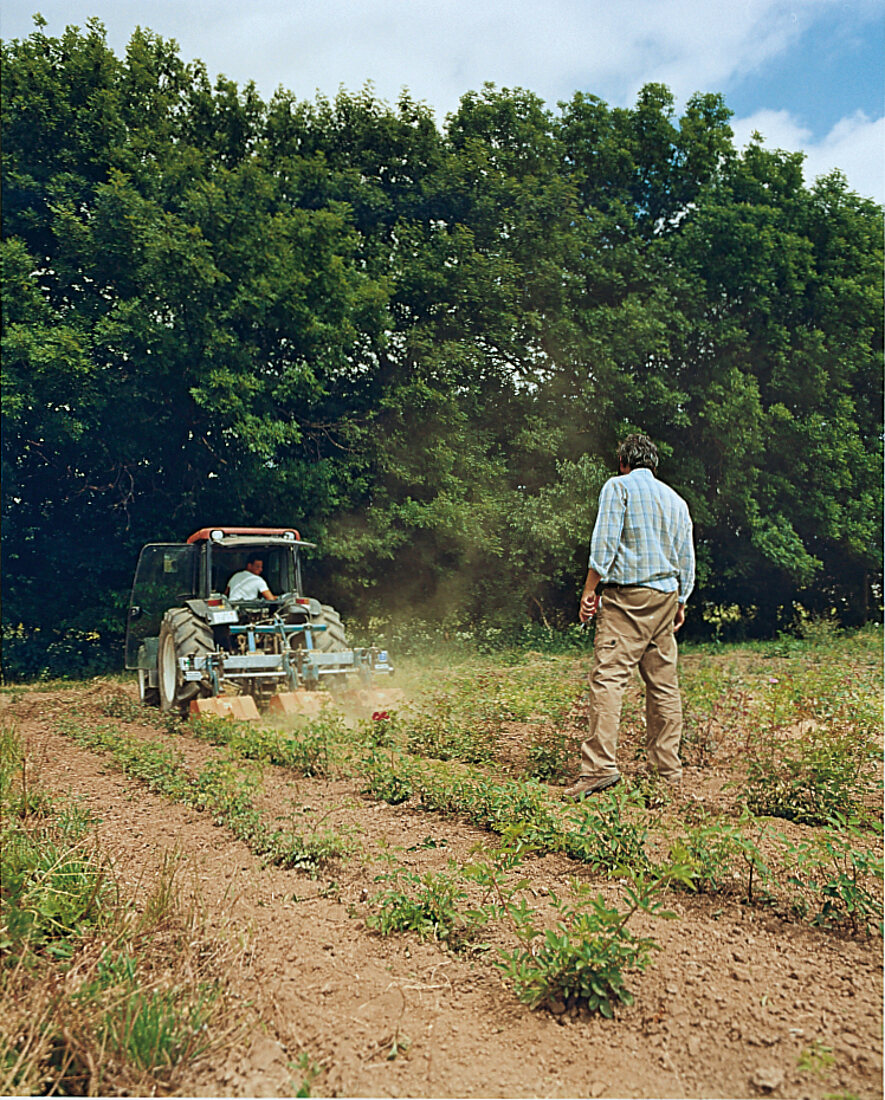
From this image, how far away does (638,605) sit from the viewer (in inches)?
185

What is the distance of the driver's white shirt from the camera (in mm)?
8516

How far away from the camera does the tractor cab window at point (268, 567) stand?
8977 millimetres

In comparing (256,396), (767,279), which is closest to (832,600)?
(767,279)

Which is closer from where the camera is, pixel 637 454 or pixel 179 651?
pixel 637 454

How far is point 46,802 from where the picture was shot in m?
4.23

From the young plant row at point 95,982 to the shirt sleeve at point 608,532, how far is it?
2.46 metres

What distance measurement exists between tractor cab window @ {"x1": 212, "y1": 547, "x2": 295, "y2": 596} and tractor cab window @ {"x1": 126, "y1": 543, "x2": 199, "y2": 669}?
236 millimetres

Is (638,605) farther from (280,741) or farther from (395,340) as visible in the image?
(395,340)

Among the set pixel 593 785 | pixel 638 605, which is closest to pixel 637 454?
pixel 638 605

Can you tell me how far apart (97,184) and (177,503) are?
13.5 feet

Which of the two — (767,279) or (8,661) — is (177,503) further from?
(767,279)

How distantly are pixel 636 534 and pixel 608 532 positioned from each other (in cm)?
16

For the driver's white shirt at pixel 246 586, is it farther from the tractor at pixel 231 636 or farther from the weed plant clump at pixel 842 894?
the weed plant clump at pixel 842 894

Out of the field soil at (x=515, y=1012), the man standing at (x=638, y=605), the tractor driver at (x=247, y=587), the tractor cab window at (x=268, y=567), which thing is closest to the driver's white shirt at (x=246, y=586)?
the tractor driver at (x=247, y=587)
